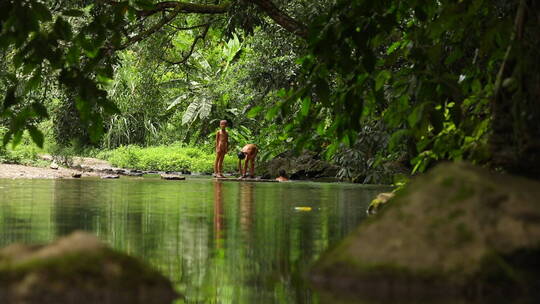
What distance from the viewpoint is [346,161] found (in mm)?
17016

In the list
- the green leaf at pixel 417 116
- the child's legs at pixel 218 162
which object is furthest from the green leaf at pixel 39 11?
the child's legs at pixel 218 162

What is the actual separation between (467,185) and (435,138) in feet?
9.64

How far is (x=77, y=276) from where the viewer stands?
3.53 m

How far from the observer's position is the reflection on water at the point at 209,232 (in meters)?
4.37

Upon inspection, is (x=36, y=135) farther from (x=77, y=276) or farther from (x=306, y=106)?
(x=77, y=276)

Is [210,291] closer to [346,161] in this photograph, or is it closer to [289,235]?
[289,235]

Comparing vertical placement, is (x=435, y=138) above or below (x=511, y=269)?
above

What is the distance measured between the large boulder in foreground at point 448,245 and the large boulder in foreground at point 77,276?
79cm

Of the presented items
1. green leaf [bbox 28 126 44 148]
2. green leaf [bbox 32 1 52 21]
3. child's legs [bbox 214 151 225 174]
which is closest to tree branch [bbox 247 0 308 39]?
green leaf [bbox 32 1 52 21]

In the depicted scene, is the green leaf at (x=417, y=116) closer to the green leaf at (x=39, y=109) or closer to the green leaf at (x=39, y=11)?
the green leaf at (x=39, y=109)

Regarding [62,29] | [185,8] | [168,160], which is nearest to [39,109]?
[62,29]

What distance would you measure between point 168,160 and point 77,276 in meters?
29.6

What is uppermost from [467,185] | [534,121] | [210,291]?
[534,121]

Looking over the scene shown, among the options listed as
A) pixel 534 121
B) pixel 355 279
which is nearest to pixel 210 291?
pixel 355 279
